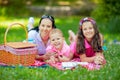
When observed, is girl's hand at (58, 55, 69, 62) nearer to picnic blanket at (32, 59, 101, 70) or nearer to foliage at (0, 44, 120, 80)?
picnic blanket at (32, 59, 101, 70)

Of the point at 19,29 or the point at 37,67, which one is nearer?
the point at 37,67

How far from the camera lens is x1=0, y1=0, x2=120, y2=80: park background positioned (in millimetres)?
5648

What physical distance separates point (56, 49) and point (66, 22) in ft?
30.5

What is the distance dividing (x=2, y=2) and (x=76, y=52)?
40.3ft

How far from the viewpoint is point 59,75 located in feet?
18.7

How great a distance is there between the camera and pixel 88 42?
686 centimetres

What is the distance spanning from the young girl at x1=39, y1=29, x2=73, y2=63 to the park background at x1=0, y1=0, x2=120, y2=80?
623 millimetres

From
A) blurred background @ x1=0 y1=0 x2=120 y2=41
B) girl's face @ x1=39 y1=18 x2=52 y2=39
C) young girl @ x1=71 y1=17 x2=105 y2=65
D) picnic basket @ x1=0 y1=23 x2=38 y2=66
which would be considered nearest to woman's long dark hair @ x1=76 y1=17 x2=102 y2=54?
young girl @ x1=71 y1=17 x2=105 y2=65

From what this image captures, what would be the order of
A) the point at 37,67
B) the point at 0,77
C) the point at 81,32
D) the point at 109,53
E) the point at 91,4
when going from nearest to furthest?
the point at 0,77 → the point at 37,67 → the point at 81,32 → the point at 109,53 → the point at 91,4

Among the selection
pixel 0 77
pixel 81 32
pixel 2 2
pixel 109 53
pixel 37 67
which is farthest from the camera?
pixel 2 2

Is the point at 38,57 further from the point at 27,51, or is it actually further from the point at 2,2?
the point at 2,2

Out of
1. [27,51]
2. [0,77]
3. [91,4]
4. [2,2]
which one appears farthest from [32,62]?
[91,4]

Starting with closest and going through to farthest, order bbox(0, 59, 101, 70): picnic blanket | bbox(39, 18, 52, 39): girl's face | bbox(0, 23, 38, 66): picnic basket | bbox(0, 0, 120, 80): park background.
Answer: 1. bbox(0, 0, 120, 80): park background
2. bbox(0, 59, 101, 70): picnic blanket
3. bbox(0, 23, 38, 66): picnic basket
4. bbox(39, 18, 52, 39): girl's face

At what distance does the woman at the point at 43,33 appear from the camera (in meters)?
7.03
